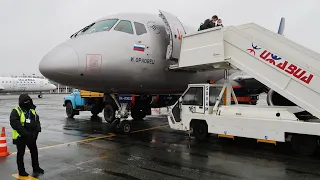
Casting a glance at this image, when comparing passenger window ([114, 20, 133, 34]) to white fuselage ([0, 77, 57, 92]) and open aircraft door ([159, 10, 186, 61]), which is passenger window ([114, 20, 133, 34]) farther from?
white fuselage ([0, 77, 57, 92])

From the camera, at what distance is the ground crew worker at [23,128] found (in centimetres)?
537

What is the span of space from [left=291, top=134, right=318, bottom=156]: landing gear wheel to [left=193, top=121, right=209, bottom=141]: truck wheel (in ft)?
8.74

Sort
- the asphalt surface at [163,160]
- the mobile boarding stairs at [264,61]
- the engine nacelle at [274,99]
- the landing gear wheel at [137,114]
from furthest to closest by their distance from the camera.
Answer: the landing gear wheel at [137,114]
the engine nacelle at [274,99]
the mobile boarding stairs at [264,61]
the asphalt surface at [163,160]

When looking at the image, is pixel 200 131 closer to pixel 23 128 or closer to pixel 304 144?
pixel 304 144

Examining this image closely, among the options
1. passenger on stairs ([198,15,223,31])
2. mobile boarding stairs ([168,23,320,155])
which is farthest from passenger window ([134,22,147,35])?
passenger on stairs ([198,15,223,31])

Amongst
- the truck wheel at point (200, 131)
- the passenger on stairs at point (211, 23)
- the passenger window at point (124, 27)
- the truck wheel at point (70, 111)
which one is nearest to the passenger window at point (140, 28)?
the passenger window at point (124, 27)

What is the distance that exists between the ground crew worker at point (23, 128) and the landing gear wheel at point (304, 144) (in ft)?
20.1

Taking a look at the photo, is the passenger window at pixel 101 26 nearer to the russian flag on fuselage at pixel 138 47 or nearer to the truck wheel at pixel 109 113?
the russian flag on fuselage at pixel 138 47

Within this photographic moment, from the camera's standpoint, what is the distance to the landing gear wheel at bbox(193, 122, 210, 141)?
8945 millimetres

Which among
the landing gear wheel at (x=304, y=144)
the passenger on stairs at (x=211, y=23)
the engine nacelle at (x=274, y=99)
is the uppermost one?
the passenger on stairs at (x=211, y=23)

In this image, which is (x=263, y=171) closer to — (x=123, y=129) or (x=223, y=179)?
(x=223, y=179)

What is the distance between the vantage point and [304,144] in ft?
23.1

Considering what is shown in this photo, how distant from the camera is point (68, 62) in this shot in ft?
25.2

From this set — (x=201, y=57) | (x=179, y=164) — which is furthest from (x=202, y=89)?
(x=179, y=164)
